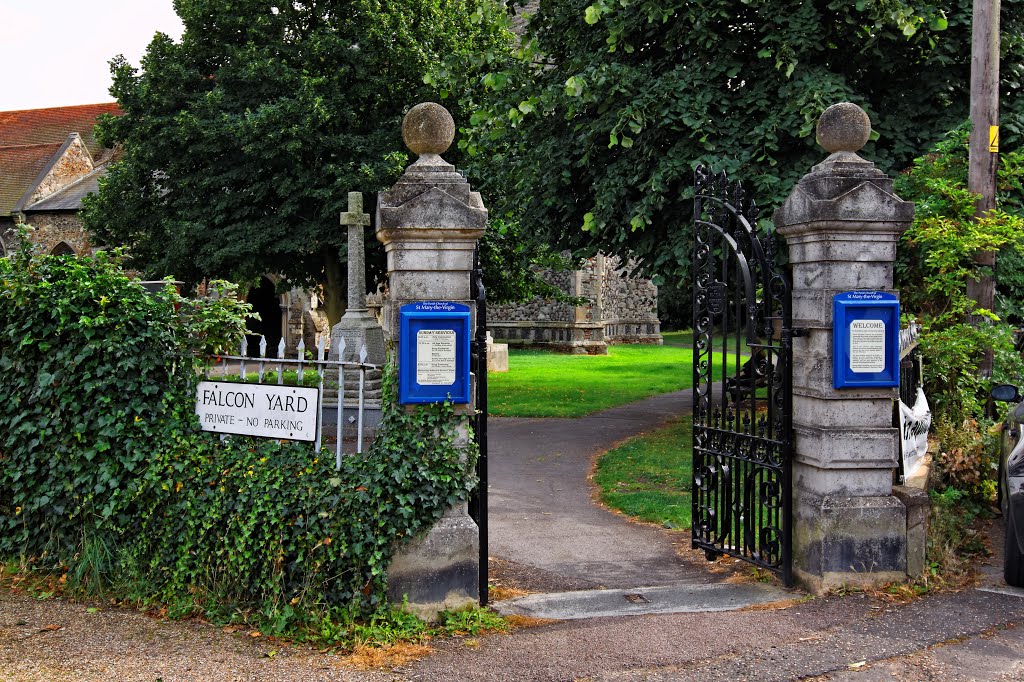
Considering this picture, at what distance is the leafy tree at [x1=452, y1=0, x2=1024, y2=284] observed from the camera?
1027 cm

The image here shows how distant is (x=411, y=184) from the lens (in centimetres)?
523

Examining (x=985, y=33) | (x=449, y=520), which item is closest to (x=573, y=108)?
(x=985, y=33)

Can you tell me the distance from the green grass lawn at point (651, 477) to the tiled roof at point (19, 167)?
27603 mm

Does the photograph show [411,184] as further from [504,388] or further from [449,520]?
[504,388]

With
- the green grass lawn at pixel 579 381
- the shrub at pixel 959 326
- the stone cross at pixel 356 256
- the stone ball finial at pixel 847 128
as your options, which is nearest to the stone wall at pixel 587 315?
the green grass lawn at pixel 579 381

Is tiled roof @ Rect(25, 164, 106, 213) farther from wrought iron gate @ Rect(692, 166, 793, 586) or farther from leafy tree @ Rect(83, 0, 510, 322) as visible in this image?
wrought iron gate @ Rect(692, 166, 793, 586)

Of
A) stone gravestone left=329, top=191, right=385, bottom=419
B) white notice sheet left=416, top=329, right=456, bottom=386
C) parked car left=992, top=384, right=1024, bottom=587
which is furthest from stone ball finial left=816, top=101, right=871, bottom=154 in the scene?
stone gravestone left=329, top=191, right=385, bottom=419

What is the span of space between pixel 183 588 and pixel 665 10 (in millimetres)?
8148

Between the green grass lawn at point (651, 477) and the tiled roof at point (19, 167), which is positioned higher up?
the tiled roof at point (19, 167)

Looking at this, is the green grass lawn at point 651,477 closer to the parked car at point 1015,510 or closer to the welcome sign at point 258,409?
the parked car at point 1015,510

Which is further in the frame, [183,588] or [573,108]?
[573,108]

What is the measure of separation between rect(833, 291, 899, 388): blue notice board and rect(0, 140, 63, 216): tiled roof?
32.5 metres

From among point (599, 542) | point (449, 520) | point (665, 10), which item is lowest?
point (599, 542)

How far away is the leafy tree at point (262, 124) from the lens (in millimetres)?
19000
